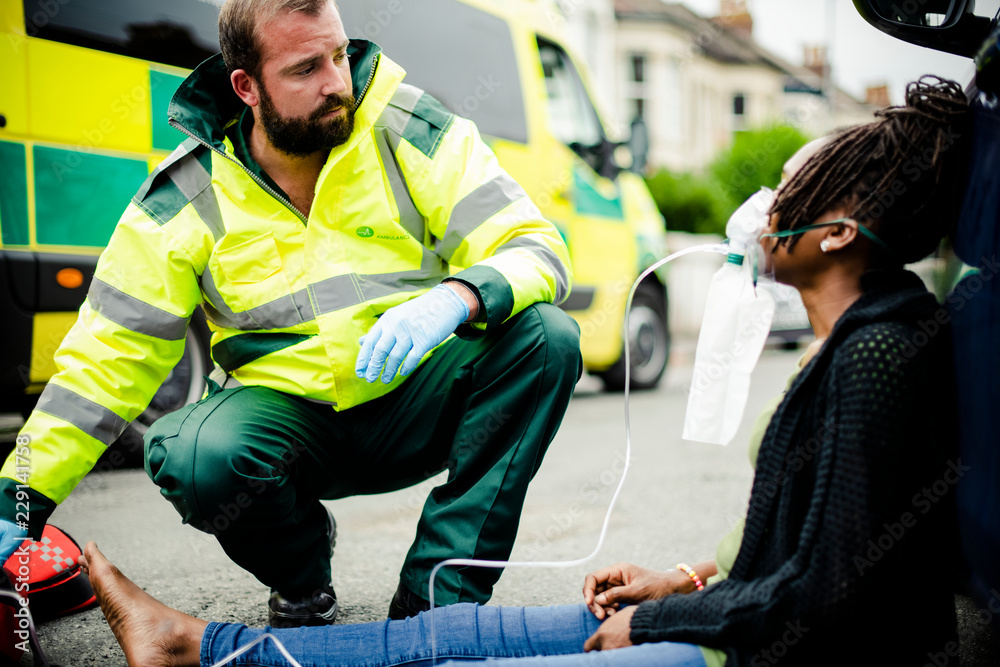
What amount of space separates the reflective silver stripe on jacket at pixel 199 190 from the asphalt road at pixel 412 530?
0.99m

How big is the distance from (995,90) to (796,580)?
0.71m

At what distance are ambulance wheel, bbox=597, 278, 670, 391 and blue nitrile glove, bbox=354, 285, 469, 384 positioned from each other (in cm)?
492

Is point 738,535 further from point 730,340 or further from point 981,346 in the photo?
point 981,346

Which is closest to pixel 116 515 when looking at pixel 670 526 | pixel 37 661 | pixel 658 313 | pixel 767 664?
pixel 37 661

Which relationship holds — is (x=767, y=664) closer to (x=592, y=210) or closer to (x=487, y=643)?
(x=487, y=643)

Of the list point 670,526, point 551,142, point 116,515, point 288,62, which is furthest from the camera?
point 551,142

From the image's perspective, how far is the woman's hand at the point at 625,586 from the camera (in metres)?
1.51

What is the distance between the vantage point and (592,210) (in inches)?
228

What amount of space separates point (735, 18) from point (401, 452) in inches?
1124

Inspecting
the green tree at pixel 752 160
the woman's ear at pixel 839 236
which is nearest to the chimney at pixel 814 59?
the green tree at pixel 752 160

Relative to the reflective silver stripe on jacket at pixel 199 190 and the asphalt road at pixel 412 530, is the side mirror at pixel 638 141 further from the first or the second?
the reflective silver stripe on jacket at pixel 199 190

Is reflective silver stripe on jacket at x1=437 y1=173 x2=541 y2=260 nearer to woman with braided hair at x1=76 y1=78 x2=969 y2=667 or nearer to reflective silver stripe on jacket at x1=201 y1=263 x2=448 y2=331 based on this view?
reflective silver stripe on jacket at x1=201 y1=263 x2=448 y2=331

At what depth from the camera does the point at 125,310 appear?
6.10ft

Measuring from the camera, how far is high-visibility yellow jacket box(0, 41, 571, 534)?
186 centimetres
